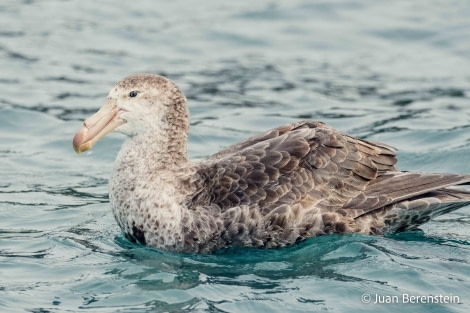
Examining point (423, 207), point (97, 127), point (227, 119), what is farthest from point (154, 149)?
point (227, 119)

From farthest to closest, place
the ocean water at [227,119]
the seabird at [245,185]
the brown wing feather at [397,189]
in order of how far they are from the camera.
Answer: the brown wing feather at [397,189] < the seabird at [245,185] < the ocean water at [227,119]

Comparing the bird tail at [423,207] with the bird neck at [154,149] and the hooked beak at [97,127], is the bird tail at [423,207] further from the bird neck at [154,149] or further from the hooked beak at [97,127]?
the hooked beak at [97,127]

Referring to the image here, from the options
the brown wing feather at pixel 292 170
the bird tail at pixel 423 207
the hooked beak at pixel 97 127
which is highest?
the hooked beak at pixel 97 127

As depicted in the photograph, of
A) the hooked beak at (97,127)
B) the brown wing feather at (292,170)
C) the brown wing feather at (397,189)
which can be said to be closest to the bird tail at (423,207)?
the brown wing feather at (397,189)

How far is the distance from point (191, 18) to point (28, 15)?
276 cm

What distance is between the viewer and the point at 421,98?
14406 millimetres

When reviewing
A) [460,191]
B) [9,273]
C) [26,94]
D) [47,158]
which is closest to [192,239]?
[9,273]

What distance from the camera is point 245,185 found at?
8641mm

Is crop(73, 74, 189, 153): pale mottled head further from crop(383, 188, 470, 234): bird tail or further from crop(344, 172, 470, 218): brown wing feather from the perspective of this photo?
crop(383, 188, 470, 234): bird tail

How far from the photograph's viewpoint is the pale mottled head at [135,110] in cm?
873

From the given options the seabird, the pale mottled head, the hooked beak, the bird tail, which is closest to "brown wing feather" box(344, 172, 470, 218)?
the seabird

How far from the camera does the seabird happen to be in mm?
8602

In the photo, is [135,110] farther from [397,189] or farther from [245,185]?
[397,189]

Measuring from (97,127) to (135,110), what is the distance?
355mm
